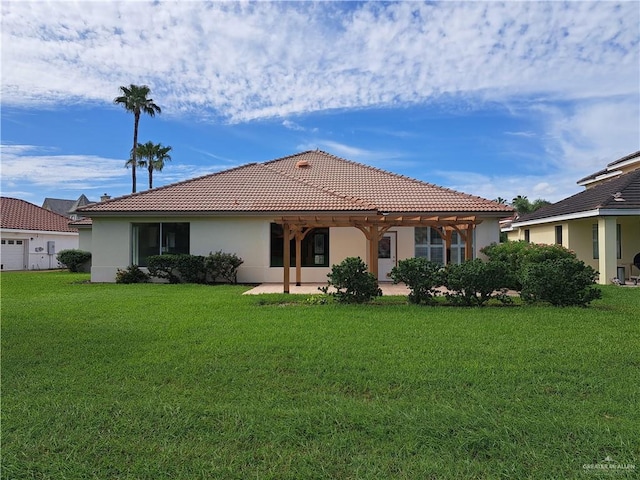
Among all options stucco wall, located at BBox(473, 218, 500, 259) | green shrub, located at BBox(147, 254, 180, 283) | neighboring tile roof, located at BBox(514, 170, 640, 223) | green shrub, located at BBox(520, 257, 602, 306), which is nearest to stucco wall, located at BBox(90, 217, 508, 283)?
stucco wall, located at BBox(473, 218, 500, 259)

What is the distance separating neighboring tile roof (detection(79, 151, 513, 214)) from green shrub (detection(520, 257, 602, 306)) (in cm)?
670

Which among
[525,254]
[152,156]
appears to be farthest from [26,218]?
[525,254]

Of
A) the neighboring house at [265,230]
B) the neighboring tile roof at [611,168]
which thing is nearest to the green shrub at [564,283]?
the neighboring house at [265,230]

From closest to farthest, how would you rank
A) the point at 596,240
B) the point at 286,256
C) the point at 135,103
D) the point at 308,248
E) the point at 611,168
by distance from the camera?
the point at 286,256
the point at 308,248
the point at 596,240
the point at 611,168
the point at 135,103

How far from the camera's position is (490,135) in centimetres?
→ 2212

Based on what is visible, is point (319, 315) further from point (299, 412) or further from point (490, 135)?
point (490, 135)

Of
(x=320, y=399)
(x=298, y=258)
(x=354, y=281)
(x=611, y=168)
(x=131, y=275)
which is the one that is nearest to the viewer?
(x=320, y=399)

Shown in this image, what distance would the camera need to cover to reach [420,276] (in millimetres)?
10109

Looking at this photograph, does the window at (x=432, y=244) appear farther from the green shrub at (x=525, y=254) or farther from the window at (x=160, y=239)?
the window at (x=160, y=239)

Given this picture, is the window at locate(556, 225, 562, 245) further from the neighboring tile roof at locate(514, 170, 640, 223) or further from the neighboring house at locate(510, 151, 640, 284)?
the neighboring tile roof at locate(514, 170, 640, 223)

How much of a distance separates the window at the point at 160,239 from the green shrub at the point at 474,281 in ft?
35.9

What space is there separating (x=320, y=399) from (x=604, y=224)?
633 inches

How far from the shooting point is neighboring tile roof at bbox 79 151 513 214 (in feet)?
53.2

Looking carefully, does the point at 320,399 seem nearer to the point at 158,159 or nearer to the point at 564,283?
the point at 564,283
